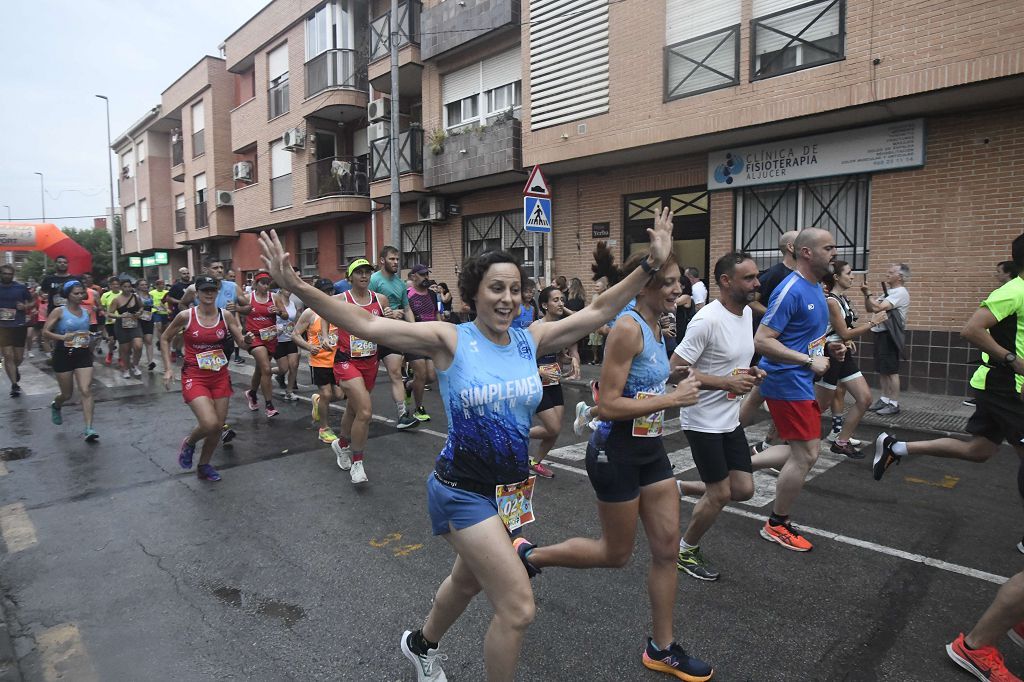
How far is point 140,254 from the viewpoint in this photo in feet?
131

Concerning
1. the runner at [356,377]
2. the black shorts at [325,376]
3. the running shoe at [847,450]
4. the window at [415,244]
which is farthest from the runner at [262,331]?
the window at [415,244]

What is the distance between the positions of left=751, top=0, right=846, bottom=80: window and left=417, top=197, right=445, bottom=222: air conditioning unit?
9.60m

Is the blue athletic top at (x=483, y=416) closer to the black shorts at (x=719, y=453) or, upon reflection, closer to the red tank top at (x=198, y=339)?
the black shorts at (x=719, y=453)

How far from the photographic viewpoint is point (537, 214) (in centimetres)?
1048

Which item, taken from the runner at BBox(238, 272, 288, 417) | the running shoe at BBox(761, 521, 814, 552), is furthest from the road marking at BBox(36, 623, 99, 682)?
the runner at BBox(238, 272, 288, 417)

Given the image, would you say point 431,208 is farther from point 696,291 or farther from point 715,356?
point 715,356

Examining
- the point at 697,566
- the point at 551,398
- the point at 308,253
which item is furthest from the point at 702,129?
the point at 308,253

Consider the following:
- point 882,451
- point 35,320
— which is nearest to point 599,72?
point 882,451

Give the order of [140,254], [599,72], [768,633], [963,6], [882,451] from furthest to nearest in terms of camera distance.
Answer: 1. [140,254]
2. [599,72]
3. [963,6]
4. [882,451]
5. [768,633]

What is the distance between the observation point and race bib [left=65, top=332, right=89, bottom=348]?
7.85m

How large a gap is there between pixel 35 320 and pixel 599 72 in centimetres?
1528

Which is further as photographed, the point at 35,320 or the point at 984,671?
the point at 35,320

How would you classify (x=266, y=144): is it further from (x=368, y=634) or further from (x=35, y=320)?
(x=368, y=634)

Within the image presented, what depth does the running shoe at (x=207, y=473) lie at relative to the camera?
611 centimetres
